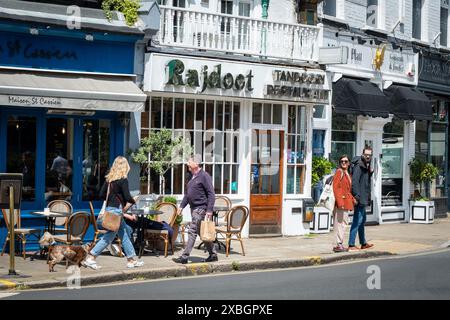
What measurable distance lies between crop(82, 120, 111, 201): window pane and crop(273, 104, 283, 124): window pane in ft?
14.2

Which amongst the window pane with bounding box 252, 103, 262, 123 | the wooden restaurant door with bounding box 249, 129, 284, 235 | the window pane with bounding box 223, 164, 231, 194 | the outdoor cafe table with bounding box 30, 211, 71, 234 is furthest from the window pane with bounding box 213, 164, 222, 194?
the outdoor cafe table with bounding box 30, 211, 71, 234

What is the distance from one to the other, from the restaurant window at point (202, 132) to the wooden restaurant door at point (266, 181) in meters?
0.50

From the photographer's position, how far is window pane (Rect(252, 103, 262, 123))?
18.8 metres

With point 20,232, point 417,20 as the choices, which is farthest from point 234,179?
point 417,20

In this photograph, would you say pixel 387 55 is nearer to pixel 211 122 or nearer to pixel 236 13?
pixel 236 13

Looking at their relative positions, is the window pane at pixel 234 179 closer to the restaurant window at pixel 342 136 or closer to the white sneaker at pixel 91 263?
the restaurant window at pixel 342 136

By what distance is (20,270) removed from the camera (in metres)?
13.0

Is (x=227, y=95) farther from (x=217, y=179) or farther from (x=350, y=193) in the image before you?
(x=350, y=193)

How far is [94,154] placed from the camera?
1652 centimetres

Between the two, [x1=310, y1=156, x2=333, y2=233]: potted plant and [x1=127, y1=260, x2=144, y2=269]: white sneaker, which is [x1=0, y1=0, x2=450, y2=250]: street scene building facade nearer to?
[x1=310, y1=156, x2=333, y2=233]: potted plant

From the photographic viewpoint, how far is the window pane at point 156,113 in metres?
17.3

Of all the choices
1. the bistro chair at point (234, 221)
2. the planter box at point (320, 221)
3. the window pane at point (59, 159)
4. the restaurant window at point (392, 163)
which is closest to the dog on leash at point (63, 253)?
the window pane at point (59, 159)

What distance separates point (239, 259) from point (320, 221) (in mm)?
5512
